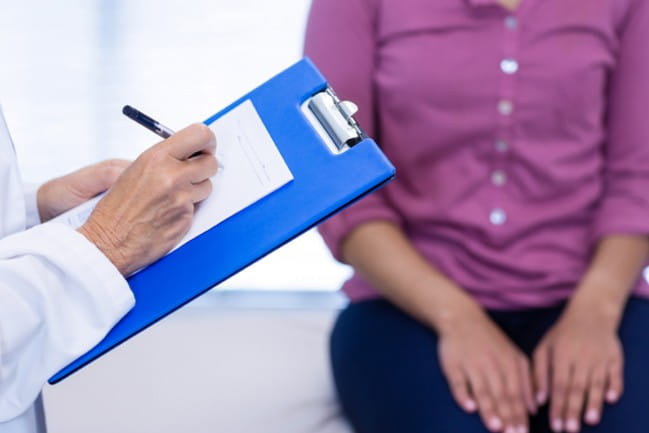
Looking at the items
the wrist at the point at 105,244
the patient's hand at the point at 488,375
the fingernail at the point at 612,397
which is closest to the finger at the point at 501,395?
the patient's hand at the point at 488,375

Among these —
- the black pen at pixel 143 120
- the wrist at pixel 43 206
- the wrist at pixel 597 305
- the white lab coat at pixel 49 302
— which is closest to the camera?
the white lab coat at pixel 49 302

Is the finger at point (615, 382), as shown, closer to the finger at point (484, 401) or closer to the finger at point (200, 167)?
the finger at point (484, 401)

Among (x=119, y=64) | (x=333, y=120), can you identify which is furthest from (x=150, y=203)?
(x=119, y=64)

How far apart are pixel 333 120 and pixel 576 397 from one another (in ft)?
1.59

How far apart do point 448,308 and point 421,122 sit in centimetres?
27

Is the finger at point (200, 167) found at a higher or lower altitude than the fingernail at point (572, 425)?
higher

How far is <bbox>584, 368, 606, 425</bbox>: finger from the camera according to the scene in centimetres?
103

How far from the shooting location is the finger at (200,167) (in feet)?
2.67

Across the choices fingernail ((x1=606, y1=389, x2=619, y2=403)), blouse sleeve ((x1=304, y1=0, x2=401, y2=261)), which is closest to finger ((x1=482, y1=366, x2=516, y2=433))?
fingernail ((x1=606, y1=389, x2=619, y2=403))

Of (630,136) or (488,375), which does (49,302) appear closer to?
(488,375)

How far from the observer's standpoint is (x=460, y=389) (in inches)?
40.8

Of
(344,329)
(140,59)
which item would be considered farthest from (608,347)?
(140,59)

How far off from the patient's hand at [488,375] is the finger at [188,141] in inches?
17.8

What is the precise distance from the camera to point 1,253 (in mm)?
748
